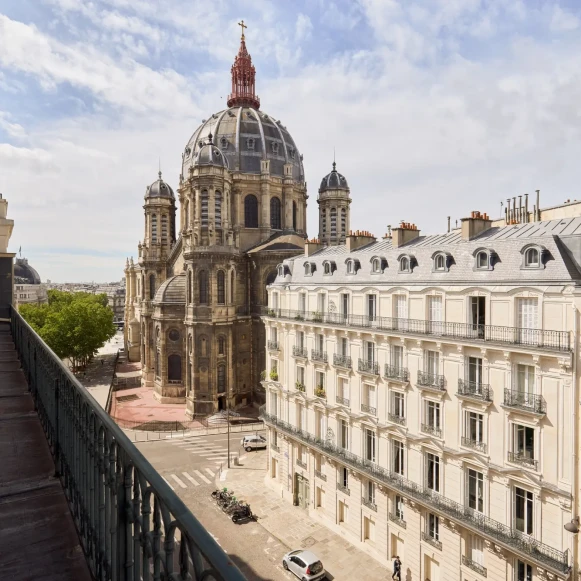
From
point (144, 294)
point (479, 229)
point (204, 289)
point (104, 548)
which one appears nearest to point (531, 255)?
point (479, 229)

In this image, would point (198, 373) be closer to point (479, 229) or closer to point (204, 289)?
point (204, 289)

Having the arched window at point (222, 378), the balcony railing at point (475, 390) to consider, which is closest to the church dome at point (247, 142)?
the arched window at point (222, 378)

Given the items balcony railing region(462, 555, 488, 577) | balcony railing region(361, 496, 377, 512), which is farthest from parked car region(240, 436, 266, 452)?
balcony railing region(462, 555, 488, 577)

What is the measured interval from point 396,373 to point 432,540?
791cm

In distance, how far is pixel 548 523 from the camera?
55.0 ft

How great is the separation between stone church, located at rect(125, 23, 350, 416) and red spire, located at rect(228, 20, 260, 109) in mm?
3194

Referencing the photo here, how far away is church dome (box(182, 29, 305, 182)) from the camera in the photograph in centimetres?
5669

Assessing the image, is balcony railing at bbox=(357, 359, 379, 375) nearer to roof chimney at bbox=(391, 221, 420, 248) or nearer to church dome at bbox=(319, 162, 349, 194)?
roof chimney at bbox=(391, 221, 420, 248)

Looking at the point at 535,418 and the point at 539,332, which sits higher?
the point at 539,332

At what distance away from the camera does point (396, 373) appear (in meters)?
22.7

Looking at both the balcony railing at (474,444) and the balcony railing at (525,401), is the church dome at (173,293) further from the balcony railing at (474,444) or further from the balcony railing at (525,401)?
the balcony railing at (525,401)

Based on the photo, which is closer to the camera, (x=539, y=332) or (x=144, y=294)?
(x=539, y=332)

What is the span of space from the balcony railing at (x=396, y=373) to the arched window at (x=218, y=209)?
3020 cm

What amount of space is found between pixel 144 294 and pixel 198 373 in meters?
20.8
